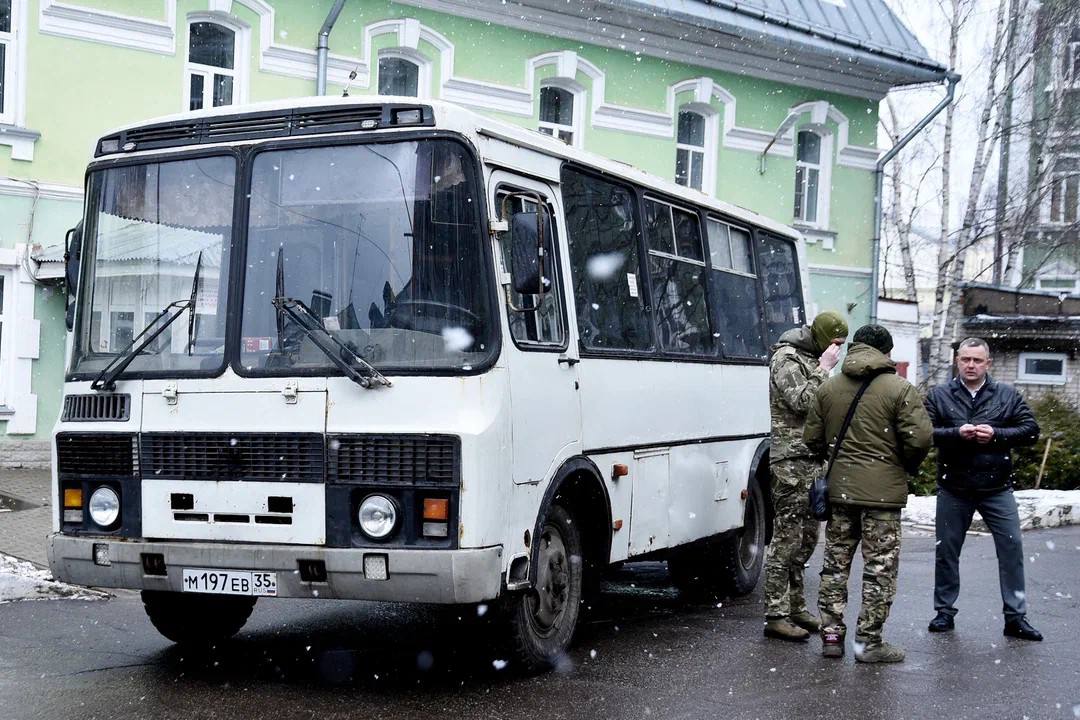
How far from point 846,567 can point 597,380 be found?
173 centimetres

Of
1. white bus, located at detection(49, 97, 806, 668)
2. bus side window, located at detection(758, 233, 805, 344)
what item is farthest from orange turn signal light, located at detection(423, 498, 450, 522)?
bus side window, located at detection(758, 233, 805, 344)

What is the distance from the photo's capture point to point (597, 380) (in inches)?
311

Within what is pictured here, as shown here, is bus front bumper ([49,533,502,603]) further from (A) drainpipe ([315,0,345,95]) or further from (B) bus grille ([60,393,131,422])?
(A) drainpipe ([315,0,345,95])

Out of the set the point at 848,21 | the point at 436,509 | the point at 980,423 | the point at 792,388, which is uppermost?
the point at 848,21

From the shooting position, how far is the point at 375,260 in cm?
670

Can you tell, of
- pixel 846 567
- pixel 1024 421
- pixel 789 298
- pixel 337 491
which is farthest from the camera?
pixel 789 298

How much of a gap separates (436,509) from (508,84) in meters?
15.4

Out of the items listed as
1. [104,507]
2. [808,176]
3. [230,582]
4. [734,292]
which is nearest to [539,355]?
[230,582]

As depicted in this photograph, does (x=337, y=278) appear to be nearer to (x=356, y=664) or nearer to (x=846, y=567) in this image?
(x=356, y=664)

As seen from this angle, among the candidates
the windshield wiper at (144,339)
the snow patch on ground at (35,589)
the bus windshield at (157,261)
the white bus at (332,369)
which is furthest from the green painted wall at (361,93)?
the windshield wiper at (144,339)

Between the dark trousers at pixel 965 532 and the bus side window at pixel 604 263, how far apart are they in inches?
86.4

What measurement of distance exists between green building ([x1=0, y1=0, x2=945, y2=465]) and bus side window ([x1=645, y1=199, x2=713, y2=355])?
10.7ft

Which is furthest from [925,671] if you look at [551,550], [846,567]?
[551,550]

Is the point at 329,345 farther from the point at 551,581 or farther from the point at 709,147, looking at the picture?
the point at 709,147
